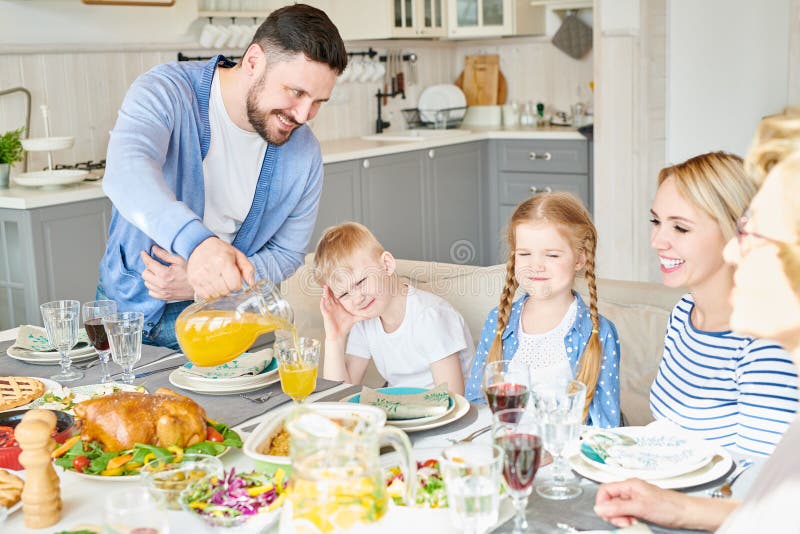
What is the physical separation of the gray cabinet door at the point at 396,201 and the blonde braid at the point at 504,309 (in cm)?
281

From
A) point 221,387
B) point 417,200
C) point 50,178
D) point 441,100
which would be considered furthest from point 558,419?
point 441,100

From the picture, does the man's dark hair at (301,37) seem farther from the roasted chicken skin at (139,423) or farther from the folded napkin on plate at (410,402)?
the roasted chicken skin at (139,423)

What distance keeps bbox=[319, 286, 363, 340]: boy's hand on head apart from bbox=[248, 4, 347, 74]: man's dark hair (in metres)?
0.55

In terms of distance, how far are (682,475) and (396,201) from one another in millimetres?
3977

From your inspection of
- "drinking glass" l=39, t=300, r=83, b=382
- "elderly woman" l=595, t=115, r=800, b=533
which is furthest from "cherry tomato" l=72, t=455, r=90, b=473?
"elderly woman" l=595, t=115, r=800, b=533

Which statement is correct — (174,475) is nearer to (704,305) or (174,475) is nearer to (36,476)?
(36,476)

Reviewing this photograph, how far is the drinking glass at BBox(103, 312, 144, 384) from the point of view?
170 centimetres

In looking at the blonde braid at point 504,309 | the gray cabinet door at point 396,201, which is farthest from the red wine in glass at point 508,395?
the gray cabinet door at point 396,201

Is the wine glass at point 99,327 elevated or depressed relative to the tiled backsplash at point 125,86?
depressed

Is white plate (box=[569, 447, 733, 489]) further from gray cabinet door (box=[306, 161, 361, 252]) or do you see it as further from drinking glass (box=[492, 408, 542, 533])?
gray cabinet door (box=[306, 161, 361, 252])

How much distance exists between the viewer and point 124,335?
171cm

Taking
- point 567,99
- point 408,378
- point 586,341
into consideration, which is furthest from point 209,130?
point 567,99

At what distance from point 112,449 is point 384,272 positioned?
1.07 m

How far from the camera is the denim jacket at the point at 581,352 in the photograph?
1.97m
